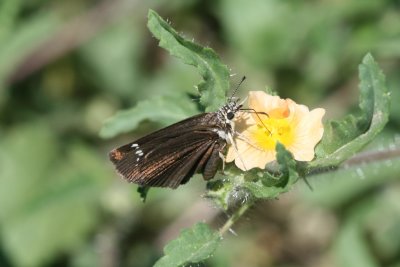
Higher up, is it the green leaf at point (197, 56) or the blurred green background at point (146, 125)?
the green leaf at point (197, 56)

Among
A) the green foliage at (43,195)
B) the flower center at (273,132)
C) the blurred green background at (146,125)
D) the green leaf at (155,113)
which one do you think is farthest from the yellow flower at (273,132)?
the green foliage at (43,195)

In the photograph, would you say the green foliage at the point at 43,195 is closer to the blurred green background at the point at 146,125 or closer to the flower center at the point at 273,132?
the blurred green background at the point at 146,125

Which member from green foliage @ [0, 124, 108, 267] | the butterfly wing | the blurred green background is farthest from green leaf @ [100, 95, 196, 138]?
green foliage @ [0, 124, 108, 267]

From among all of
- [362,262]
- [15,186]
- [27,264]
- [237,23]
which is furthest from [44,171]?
[362,262]

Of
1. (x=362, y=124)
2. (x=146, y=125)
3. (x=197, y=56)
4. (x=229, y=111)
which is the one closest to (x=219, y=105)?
(x=229, y=111)

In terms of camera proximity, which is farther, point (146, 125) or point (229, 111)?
point (146, 125)

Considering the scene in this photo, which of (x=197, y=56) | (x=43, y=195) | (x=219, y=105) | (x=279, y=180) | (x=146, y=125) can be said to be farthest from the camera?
(x=43, y=195)

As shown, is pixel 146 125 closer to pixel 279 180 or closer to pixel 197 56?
pixel 197 56
